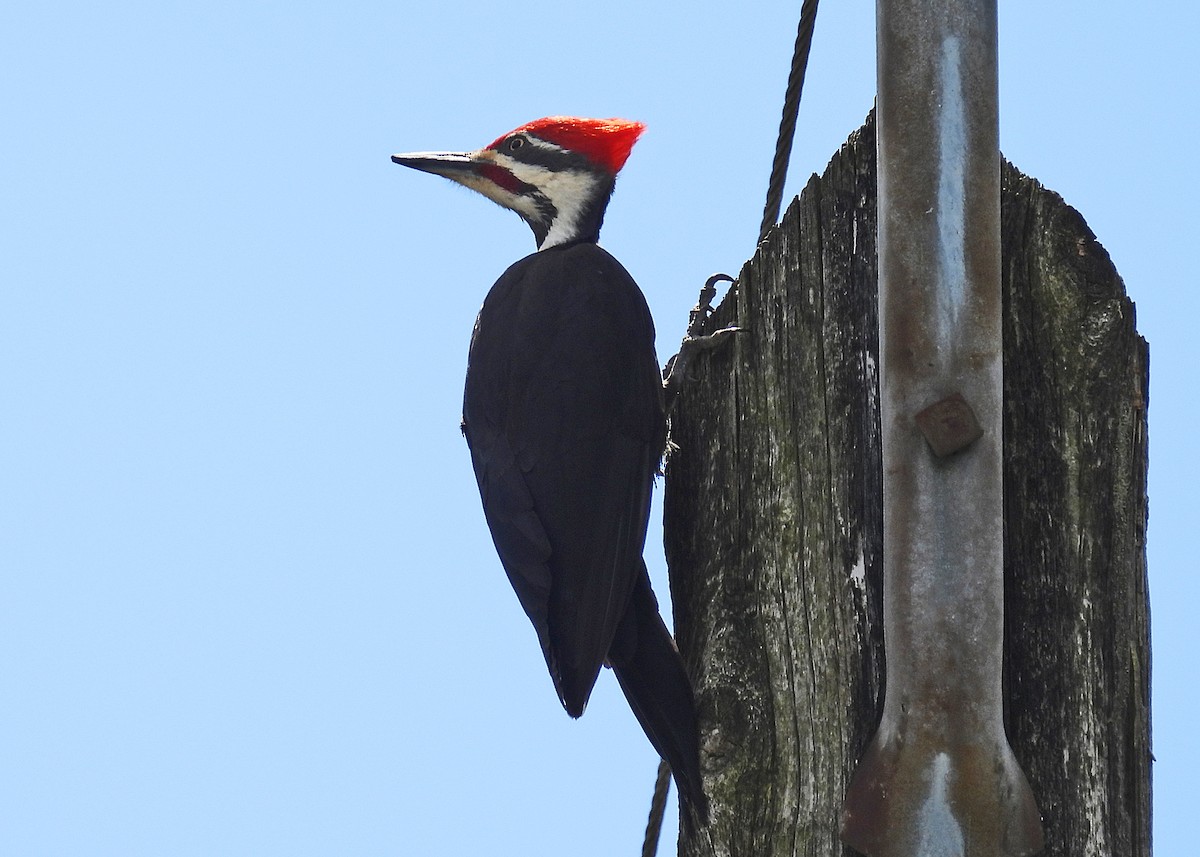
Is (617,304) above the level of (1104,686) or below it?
above

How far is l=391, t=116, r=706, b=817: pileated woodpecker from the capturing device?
2.44 meters

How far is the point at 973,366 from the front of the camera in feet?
6.19

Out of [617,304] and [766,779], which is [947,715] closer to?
[766,779]

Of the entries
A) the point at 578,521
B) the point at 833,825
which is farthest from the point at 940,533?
the point at 578,521

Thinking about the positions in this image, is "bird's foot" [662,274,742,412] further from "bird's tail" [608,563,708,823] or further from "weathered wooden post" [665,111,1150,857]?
"bird's tail" [608,563,708,823]

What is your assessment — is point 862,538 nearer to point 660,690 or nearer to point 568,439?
point 660,690

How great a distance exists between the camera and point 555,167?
3.84 meters

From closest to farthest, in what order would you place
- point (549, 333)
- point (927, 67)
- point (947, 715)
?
point (947, 715) → point (927, 67) → point (549, 333)

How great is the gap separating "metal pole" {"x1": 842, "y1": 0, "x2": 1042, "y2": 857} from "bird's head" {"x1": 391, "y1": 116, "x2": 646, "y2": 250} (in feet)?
6.27

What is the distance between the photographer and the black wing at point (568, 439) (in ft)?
8.42

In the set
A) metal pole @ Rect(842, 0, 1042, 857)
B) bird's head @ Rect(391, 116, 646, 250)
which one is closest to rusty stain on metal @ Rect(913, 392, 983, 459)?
metal pole @ Rect(842, 0, 1042, 857)

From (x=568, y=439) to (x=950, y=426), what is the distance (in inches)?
46.7

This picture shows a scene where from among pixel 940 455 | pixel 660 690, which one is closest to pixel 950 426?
pixel 940 455

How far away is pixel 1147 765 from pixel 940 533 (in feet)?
1.53
